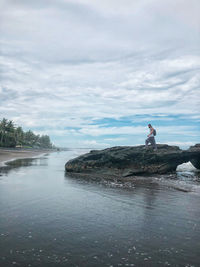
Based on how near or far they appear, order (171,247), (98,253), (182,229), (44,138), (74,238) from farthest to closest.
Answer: (44,138)
(182,229)
(74,238)
(171,247)
(98,253)

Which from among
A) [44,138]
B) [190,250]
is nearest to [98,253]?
[190,250]

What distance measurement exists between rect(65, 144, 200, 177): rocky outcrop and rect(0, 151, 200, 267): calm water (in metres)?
10.0

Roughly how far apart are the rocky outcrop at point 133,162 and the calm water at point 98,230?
1002 centimetres

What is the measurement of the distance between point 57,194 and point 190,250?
25.2 ft

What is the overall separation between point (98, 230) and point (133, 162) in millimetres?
15324

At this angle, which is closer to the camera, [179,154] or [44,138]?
[179,154]

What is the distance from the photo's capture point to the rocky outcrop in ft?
70.4

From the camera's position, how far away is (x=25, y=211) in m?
8.52

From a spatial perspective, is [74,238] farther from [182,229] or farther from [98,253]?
[182,229]

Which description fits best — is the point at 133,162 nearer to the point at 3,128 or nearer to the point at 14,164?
the point at 14,164

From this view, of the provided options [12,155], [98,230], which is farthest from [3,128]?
[98,230]

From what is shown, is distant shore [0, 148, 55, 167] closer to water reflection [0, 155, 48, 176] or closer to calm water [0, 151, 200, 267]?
water reflection [0, 155, 48, 176]

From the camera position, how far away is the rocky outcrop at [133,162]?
21.5 meters

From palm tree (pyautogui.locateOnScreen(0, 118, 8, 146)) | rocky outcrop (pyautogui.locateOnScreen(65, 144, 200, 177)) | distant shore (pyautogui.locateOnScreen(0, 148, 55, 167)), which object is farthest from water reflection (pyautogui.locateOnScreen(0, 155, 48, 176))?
palm tree (pyautogui.locateOnScreen(0, 118, 8, 146))
